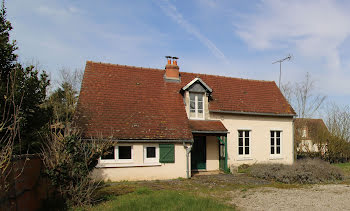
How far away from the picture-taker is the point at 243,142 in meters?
18.3

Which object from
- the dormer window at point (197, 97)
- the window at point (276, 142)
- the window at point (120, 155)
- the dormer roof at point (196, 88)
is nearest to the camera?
the window at point (120, 155)

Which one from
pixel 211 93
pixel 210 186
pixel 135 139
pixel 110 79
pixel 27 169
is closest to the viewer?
pixel 27 169

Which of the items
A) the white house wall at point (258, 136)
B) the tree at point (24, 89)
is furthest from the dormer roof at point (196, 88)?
the tree at point (24, 89)

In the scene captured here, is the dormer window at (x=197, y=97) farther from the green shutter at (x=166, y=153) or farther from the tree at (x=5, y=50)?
the tree at (x=5, y=50)

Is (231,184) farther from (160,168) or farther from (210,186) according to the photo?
(160,168)

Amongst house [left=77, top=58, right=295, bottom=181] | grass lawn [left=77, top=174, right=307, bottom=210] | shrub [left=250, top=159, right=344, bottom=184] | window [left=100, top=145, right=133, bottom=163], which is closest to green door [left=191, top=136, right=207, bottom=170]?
house [left=77, top=58, right=295, bottom=181]

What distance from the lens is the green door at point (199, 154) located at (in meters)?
17.1

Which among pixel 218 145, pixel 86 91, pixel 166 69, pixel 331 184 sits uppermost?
pixel 166 69

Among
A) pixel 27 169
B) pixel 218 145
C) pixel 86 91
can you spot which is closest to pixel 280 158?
pixel 218 145

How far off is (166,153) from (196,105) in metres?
4.17

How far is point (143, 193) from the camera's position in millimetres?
10578

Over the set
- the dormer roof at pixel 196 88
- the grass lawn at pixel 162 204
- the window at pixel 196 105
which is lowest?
the grass lawn at pixel 162 204

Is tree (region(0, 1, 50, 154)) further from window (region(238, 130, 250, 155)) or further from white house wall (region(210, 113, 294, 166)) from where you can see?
window (region(238, 130, 250, 155))

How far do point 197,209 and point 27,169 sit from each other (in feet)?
16.0
